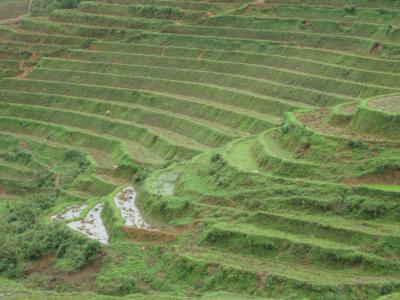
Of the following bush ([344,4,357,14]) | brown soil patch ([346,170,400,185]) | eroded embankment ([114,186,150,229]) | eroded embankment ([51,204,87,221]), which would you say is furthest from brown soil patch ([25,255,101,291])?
bush ([344,4,357,14])

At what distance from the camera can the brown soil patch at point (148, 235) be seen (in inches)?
892

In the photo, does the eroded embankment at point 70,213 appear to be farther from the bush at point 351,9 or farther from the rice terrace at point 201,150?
the bush at point 351,9

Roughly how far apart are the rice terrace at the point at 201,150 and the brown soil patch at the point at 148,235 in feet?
0.16

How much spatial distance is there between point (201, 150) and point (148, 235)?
31.3ft

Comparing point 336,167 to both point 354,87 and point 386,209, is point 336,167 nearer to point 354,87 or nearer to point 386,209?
point 386,209

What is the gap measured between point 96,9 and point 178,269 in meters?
36.1

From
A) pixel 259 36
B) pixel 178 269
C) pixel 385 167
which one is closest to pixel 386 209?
pixel 385 167

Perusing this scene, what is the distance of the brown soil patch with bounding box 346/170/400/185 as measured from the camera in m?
21.7

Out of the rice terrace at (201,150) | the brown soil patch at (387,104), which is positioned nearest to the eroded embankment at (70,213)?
the rice terrace at (201,150)

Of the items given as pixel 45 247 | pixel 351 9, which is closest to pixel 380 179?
pixel 45 247

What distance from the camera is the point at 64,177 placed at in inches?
1356

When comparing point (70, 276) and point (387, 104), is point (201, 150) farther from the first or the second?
point (70, 276)

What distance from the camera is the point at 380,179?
21797 millimetres

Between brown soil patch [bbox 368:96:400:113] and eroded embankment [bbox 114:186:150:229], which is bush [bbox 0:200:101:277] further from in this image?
brown soil patch [bbox 368:96:400:113]
